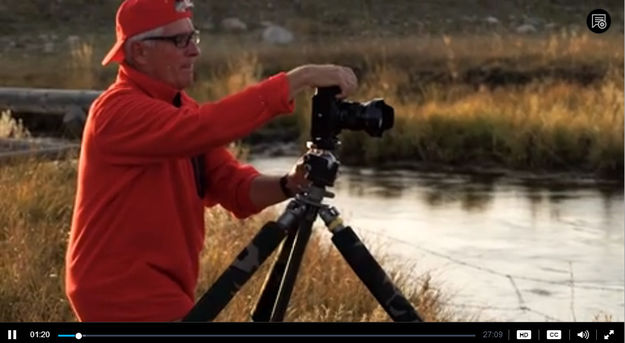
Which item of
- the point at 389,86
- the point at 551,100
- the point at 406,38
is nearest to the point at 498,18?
the point at 406,38

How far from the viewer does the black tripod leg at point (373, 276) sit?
3537 mm

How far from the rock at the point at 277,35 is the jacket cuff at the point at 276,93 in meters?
28.4

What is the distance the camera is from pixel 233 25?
35.7m

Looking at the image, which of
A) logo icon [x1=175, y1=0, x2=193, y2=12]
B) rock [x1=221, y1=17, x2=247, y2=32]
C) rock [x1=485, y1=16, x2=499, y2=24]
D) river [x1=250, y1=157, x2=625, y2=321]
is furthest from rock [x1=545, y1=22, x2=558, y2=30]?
logo icon [x1=175, y1=0, x2=193, y2=12]

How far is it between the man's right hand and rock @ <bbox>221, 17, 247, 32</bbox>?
3185 centimetres

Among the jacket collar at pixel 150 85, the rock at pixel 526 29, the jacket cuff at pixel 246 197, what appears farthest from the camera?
the rock at pixel 526 29

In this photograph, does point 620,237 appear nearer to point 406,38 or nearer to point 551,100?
point 551,100

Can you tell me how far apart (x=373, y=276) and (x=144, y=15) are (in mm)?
847

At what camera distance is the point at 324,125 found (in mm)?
3551

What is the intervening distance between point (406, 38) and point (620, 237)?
69.9ft
